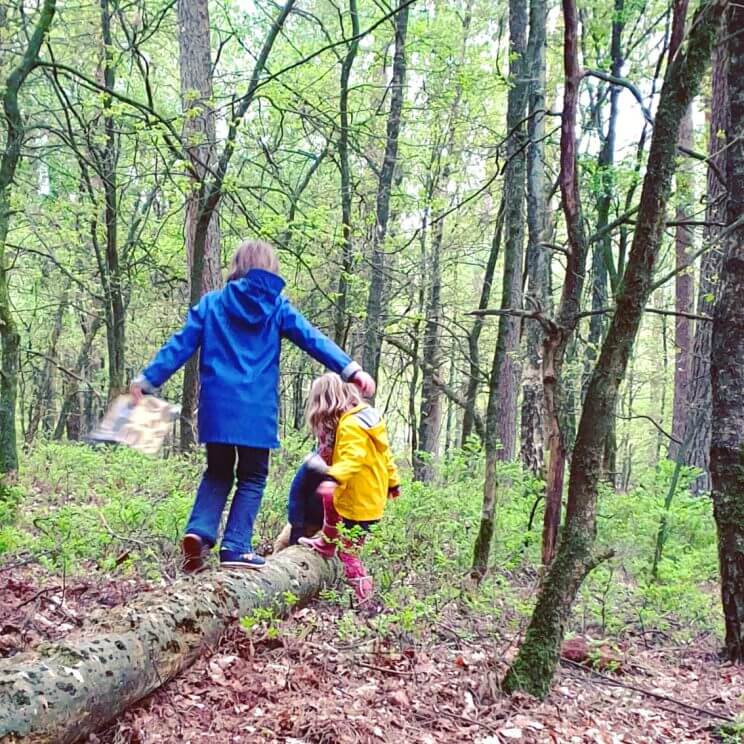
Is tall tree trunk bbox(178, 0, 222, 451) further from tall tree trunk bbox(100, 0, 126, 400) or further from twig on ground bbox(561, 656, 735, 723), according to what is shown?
twig on ground bbox(561, 656, 735, 723)

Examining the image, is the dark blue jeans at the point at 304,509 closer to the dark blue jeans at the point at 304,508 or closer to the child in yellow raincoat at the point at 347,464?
the dark blue jeans at the point at 304,508

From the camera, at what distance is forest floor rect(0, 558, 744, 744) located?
2908 millimetres

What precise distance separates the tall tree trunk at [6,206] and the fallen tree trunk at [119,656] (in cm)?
303

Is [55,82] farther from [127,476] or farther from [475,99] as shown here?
[475,99]

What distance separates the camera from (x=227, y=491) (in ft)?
15.2

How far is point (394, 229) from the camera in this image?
15875 mm

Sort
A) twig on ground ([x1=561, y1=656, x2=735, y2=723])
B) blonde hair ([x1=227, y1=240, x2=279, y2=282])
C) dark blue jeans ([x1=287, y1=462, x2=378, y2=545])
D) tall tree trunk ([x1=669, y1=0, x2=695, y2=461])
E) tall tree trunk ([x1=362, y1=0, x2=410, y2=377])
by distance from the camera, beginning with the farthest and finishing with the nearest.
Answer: tall tree trunk ([x1=669, y1=0, x2=695, y2=461]), tall tree trunk ([x1=362, y1=0, x2=410, y2=377]), dark blue jeans ([x1=287, y1=462, x2=378, y2=545]), blonde hair ([x1=227, y1=240, x2=279, y2=282]), twig on ground ([x1=561, y1=656, x2=735, y2=723])

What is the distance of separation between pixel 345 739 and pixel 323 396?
2.86 metres

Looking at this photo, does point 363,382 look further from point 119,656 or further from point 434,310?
point 434,310

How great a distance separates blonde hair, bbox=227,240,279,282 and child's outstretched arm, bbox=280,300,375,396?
290 mm

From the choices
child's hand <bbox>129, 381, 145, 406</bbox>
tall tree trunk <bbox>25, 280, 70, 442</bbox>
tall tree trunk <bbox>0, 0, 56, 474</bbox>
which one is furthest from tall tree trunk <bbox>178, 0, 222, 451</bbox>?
tall tree trunk <bbox>25, 280, 70, 442</bbox>

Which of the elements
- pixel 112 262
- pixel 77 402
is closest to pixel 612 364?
Result: pixel 112 262

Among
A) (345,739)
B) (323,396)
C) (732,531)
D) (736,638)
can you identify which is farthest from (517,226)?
(345,739)

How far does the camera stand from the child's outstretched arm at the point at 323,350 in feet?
14.8
